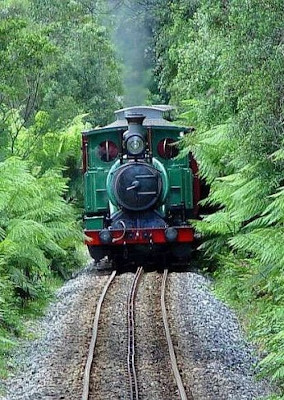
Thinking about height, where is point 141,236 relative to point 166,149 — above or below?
below

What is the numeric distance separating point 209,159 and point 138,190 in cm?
180

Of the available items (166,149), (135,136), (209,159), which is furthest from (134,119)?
(209,159)

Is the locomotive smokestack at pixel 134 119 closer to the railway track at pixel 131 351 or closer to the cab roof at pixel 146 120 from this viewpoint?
the cab roof at pixel 146 120

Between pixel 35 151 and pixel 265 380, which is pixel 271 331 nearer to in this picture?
pixel 265 380

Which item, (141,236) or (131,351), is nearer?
(131,351)

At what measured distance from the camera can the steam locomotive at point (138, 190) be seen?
673 inches

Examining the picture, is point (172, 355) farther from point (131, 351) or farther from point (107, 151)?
point (107, 151)

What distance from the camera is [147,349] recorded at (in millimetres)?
10461

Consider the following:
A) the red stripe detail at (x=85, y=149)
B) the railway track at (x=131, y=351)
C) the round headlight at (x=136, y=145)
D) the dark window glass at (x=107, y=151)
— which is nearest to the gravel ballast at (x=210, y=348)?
the railway track at (x=131, y=351)

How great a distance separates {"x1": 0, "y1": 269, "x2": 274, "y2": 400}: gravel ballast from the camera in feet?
28.6

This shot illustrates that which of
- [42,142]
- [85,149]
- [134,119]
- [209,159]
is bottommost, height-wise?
[209,159]

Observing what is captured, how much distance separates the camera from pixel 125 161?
17406 mm

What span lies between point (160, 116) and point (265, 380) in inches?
430

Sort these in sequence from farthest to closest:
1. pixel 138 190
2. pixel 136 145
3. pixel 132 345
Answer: pixel 136 145 < pixel 138 190 < pixel 132 345
